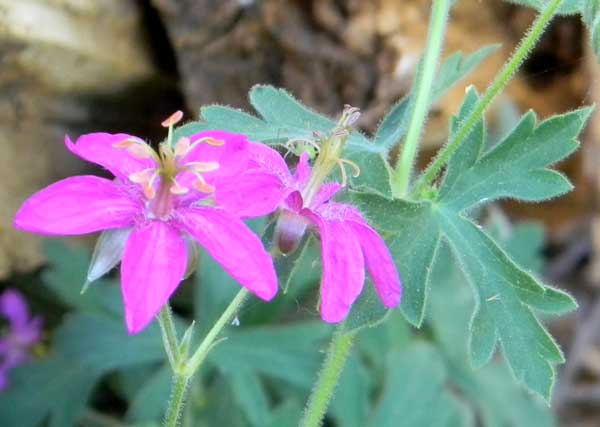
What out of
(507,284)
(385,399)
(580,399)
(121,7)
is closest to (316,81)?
(121,7)

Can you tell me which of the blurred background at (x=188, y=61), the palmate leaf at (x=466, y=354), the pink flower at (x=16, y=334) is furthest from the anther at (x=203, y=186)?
the palmate leaf at (x=466, y=354)

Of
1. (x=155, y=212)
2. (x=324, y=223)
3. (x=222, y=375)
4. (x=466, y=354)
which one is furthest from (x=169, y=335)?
(x=466, y=354)

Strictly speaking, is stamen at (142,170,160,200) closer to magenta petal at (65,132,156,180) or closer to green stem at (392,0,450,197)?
magenta petal at (65,132,156,180)

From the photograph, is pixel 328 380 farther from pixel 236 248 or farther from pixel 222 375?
pixel 222 375

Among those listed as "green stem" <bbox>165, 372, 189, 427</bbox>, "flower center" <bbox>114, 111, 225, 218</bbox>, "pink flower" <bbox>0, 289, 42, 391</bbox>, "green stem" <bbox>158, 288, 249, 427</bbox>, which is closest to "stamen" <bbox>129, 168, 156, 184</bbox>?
"flower center" <bbox>114, 111, 225, 218</bbox>

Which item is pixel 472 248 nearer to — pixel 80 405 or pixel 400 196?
pixel 400 196
